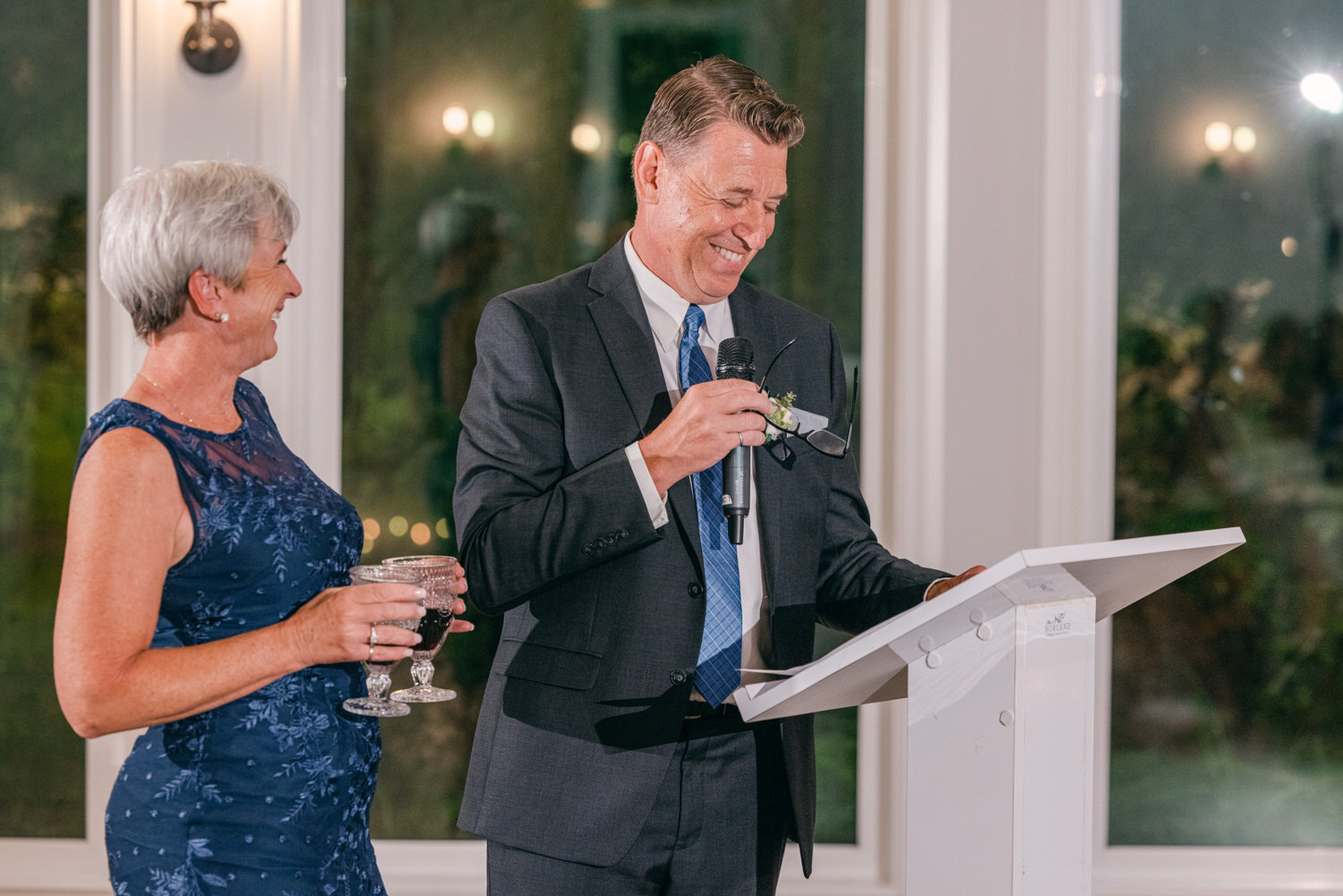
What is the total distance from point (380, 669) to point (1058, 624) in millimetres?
871

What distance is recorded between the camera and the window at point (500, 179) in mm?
2924

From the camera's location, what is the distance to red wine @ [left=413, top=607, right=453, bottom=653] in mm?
1418

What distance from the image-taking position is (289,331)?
282 centimetres

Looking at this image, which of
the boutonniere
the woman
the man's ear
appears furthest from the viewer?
the man's ear

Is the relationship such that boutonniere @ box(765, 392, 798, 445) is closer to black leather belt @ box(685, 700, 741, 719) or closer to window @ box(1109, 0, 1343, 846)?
black leather belt @ box(685, 700, 741, 719)

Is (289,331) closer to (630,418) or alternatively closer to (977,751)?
(630,418)

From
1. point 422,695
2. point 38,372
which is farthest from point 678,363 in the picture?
point 38,372

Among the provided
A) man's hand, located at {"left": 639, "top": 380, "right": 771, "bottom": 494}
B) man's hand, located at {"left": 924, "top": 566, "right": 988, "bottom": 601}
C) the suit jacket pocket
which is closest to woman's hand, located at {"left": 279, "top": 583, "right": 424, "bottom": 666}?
the suit jacket pocket

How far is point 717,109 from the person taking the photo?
65.9 inches

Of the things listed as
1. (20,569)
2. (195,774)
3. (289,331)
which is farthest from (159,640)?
(20,569)

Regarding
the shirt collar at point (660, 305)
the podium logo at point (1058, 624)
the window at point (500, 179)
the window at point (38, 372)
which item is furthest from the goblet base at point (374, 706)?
the window at point (38, 372)

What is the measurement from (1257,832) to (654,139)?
8.61 feet

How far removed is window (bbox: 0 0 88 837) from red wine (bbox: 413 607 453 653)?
6.58 feet

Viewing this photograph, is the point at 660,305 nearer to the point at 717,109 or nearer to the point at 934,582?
the point at 717,109
